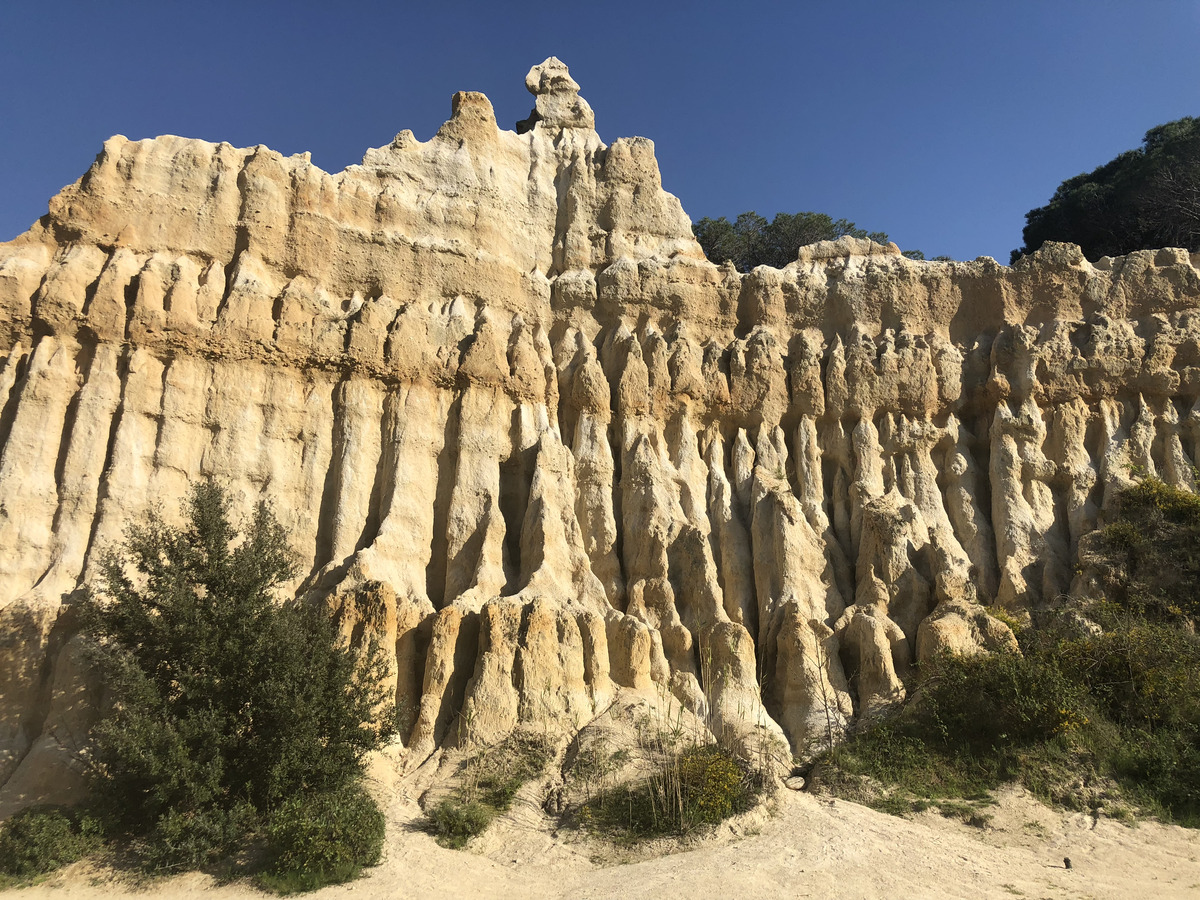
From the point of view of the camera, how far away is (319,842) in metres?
12.2

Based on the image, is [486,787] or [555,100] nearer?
[486,787]

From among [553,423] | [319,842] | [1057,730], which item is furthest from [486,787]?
[1057,730]

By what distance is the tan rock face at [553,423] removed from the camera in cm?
1686

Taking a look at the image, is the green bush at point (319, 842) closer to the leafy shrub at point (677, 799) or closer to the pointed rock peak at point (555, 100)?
the leafy shrub at point (677, 799)

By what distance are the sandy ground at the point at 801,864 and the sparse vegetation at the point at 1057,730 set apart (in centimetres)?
72

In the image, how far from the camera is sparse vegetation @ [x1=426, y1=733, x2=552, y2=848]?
13617 millimetres

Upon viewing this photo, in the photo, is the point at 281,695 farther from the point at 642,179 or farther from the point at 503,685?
the point at 642,179

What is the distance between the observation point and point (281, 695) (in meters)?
13.5

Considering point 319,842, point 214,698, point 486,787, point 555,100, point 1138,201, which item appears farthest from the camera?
point 1138,201

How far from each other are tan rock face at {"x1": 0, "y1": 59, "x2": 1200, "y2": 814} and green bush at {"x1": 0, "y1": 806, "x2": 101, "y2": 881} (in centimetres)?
152

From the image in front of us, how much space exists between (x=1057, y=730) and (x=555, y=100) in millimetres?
22360

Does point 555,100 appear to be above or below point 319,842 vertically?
above

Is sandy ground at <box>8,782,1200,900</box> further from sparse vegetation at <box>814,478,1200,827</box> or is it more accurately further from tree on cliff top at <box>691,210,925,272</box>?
tree on cliff top at <box>691,210,925,272</box>

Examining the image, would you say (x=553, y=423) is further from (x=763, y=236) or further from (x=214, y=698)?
(x=763, y=236)
